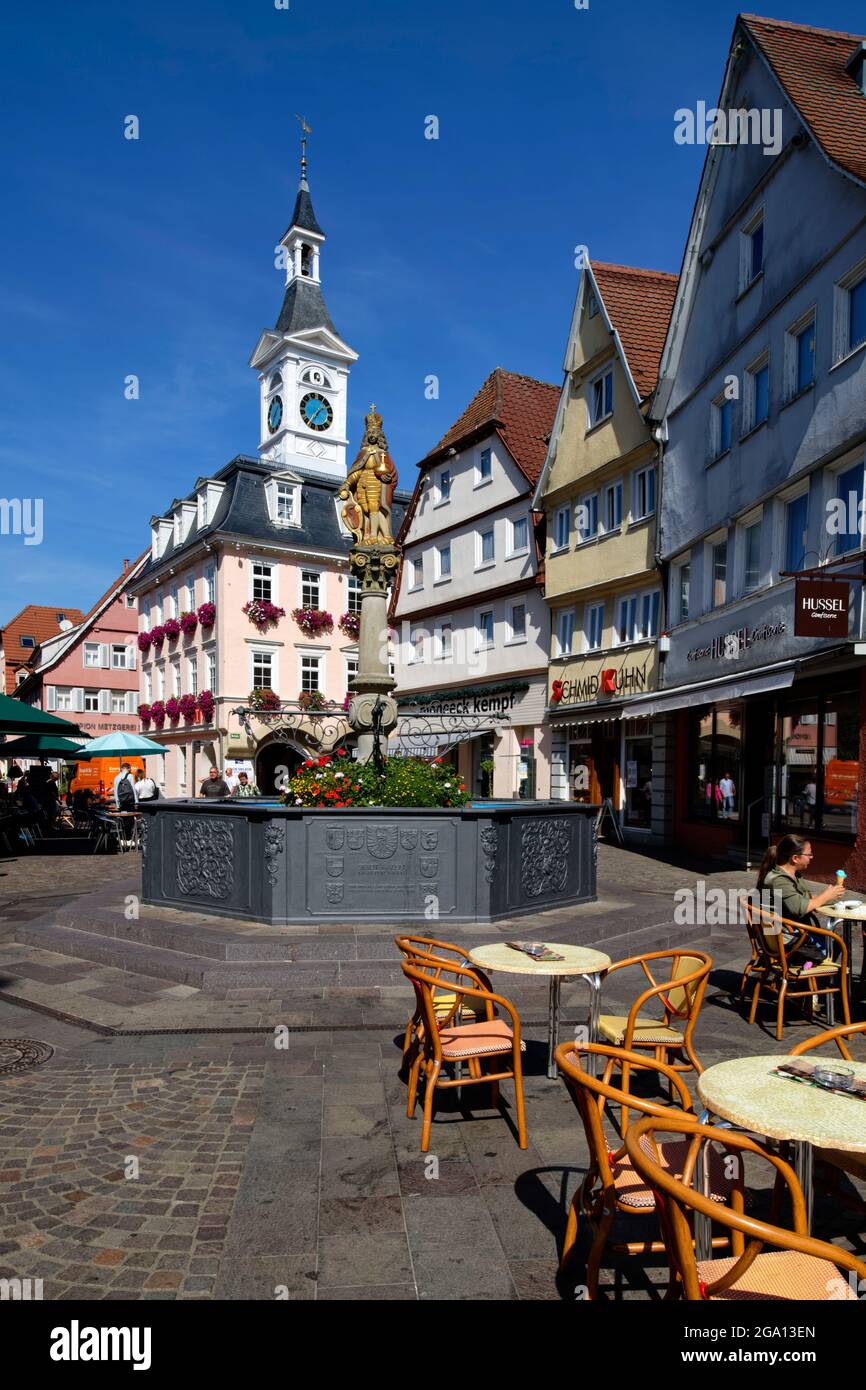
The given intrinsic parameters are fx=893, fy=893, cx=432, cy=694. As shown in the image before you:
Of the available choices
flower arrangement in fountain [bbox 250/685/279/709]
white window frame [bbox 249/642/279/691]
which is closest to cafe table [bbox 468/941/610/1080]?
flower arrangement in fountain [bbox 250/685/279/709]

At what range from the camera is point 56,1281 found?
3414 millimetres

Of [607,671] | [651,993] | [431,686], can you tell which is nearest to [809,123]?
[607,671]

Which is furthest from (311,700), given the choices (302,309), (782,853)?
(782,853)

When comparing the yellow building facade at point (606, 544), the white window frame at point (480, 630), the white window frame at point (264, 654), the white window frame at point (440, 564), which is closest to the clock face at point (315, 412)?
the white window frame at point (264, 654)

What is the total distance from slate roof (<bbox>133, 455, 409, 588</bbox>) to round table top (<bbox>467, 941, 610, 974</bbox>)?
3492 centimetres

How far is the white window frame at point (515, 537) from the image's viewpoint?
2844cm

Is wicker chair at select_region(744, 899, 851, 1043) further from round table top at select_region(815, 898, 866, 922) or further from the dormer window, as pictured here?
the dormer window

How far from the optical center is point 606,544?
24172 mm

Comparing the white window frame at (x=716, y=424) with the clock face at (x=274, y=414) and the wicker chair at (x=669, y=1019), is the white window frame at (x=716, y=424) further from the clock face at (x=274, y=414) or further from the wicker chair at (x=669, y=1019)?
the clock face at (x=274, y=414)

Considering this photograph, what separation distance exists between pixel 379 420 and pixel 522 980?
31.3ft

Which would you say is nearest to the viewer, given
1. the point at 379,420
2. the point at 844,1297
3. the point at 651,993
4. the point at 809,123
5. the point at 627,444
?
the point at 844,1297

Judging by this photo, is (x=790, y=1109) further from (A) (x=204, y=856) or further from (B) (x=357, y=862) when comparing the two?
(A) (x=204, y=856)

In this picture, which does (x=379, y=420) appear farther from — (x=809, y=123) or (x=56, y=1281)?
(x=56, y=1281)
